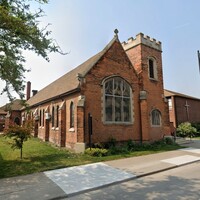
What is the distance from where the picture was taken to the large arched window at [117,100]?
52.3ft

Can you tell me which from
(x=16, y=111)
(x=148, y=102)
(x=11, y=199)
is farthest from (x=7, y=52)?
(x=16, y=111)

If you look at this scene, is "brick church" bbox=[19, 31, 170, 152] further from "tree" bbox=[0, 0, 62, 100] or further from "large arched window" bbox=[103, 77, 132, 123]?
"tree" bbox=[0, 0, 62, 100]

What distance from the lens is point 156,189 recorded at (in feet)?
22.3

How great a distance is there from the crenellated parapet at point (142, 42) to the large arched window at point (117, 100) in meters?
5.34

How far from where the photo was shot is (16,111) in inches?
1556

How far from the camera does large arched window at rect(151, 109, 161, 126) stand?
750 inches

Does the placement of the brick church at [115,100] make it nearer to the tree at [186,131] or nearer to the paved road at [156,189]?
the paved road at [156,189]


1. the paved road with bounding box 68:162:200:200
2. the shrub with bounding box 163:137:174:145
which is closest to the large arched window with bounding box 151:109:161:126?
the shrub with bounding box 163:137:174:145

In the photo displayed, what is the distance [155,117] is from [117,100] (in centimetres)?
514

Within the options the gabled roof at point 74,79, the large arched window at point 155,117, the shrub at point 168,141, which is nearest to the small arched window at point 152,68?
the large arched window at point 155,117

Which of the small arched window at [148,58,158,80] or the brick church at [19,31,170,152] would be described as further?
the small arched window at [148,58,158,80]

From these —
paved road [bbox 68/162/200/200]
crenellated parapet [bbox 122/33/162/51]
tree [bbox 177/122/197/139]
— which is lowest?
paved road [bbox 68/162/200/200]

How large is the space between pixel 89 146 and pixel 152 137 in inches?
279

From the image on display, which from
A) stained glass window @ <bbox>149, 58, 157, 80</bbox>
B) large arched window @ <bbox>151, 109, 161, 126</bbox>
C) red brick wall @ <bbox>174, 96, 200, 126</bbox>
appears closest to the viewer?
large arched window @ <bbox>151, 109, 161, 126</bbox>
